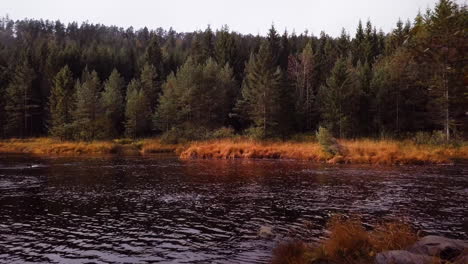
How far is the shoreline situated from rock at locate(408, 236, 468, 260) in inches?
1128

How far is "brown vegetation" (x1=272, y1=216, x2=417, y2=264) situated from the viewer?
10.4 metres

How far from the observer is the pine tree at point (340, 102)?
62.2 m

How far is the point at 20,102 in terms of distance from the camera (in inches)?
3273

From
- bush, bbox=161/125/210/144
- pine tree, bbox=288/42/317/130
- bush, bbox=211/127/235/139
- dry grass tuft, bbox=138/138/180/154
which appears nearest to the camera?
dry grass tuft, bbox=138/138/180/154

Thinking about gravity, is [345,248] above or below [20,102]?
below

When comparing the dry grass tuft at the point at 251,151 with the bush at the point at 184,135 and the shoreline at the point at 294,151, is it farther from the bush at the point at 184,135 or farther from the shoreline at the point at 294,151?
the bush at the point at 184,135

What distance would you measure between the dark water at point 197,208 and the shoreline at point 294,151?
5081mm

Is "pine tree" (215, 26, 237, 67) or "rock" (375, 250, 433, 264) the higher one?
"pine tree" (215, 26, 237, 67)

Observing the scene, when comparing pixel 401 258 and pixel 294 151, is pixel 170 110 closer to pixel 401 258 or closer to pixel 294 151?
pixel 294 151

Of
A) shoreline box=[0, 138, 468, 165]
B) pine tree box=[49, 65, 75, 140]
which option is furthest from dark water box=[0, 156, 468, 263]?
pine tree box=[49, 65, 75, 140]

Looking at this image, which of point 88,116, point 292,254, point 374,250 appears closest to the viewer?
point 374,250

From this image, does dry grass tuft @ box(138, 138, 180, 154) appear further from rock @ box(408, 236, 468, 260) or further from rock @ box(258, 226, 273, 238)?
rock @ box(408, 236, 468, 260)

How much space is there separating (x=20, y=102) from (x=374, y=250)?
85210 mm

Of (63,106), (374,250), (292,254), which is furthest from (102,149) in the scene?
(374,250)
